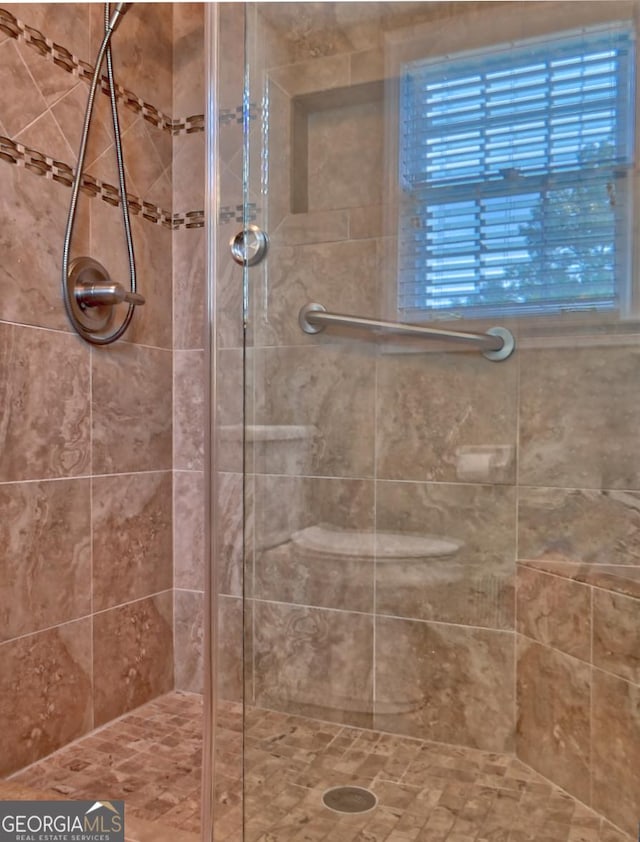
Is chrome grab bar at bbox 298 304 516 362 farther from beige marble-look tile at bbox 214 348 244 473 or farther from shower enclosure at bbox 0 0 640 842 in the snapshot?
beige marble-look tile at bbox 214 348 244 473

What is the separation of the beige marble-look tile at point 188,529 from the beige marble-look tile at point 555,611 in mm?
953

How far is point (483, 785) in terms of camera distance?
1111mm

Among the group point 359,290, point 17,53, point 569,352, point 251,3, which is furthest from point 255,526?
point 17,53

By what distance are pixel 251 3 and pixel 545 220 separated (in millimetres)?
694

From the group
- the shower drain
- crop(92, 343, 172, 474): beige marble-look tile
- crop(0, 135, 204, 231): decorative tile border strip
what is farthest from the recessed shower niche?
the shower drain

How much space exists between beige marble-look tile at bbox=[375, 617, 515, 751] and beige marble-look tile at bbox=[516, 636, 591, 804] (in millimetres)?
29

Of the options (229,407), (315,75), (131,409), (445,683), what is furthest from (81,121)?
(445,683)

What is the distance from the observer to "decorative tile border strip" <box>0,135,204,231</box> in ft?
4.42

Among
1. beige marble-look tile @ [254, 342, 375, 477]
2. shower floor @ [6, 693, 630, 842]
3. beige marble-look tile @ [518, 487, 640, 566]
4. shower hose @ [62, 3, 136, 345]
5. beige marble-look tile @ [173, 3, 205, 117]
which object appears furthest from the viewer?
beige marble-look tile @ [173, 3, 205, 117]

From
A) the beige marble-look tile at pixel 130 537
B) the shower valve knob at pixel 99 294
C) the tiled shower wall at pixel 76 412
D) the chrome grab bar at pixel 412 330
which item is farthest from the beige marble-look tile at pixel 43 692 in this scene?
the chrome grab bar at pixel 412 330

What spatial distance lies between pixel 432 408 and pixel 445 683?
1.83 feet

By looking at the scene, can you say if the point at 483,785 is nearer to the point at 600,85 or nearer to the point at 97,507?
the point at 97,507

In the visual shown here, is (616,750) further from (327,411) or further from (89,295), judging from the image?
(89,295)

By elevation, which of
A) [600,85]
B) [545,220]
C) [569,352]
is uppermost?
[600,85]
